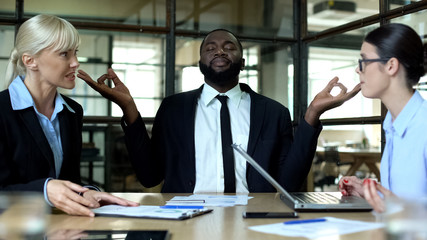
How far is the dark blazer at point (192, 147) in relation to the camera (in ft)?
8.20

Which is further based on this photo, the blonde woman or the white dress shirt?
the white dress shirt

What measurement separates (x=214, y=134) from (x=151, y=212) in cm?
110

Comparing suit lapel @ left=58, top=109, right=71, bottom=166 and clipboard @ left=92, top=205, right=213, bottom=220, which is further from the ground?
suit lapel @ left=58, top=109, right=71, bottom=166

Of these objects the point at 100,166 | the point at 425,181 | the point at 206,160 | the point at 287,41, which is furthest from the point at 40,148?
the point at 287,41

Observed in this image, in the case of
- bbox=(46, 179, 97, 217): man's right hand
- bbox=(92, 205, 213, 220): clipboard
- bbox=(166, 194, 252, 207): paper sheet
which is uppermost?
bbox=(46, 179, 97, 217): man's right hand

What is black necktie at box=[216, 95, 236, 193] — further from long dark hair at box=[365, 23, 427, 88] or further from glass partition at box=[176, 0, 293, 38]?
glass partition at box=[176, 0, 293, 38]

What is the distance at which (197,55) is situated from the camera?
3838 mm

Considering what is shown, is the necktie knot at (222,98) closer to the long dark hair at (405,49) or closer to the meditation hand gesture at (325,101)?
the meditation hand gesture at (325,101)

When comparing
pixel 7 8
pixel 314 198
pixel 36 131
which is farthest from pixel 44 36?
pixel 7 8

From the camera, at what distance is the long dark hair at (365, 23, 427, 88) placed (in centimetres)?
188

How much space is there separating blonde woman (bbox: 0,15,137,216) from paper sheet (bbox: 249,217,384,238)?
0.59 m

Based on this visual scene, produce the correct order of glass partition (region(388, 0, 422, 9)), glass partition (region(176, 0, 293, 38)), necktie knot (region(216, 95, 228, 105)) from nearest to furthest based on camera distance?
necktie knot (region(216, 95, 228, 105))
glass partition (region(388, 0, 422, 9))
glass partition (region(176, 0, 293, 38))

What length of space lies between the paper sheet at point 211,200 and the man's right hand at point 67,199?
0.37 metres

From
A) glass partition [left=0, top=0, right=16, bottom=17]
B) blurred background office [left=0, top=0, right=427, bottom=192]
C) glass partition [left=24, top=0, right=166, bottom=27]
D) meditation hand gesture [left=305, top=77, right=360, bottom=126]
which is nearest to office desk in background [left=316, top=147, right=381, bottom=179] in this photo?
blurred background office [left=0, top=0, right=427, bottom=192]
